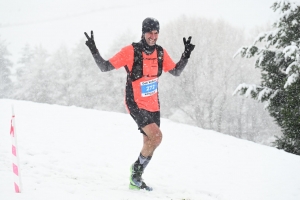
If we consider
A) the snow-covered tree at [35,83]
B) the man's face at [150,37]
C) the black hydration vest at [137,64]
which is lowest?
the snow-covered tree at [35,83]

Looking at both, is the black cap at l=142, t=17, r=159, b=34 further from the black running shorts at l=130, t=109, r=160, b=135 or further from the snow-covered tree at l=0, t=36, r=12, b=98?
the snow-covered tree at l=0, t=36, r=12, b=98

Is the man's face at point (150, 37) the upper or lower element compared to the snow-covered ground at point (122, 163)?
upper

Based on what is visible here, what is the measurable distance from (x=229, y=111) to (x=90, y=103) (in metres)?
15.7

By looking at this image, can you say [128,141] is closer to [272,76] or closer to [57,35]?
[272,76]

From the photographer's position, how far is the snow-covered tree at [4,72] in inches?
1554

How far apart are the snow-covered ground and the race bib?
1541 millimetres

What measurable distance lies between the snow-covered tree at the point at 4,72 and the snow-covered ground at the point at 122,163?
31.2 m

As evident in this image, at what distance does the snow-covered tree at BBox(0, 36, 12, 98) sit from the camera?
39.5 meters

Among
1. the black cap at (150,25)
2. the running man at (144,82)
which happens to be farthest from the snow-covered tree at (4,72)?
the black cap at (150,25)

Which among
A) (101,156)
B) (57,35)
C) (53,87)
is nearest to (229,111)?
(53,87)

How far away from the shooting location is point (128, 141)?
9328 millimetres

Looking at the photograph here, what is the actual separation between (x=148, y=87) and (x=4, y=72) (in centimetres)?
3969

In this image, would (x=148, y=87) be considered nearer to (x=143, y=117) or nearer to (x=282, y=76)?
(x=143, y=117)

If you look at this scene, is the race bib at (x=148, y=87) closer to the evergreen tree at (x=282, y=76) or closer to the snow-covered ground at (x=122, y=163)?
the snow-covered ground at (x=122, y=163)
